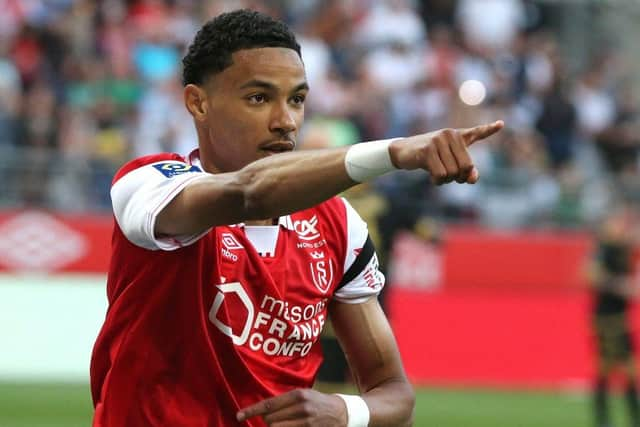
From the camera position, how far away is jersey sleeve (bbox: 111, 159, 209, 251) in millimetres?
3611

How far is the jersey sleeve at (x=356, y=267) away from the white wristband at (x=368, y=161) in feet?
3.39

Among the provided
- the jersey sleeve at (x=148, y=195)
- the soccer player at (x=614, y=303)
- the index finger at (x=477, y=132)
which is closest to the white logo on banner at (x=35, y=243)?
the soccer player at (x=614, y=303)

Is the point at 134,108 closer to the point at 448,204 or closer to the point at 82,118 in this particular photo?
the point at 82,118

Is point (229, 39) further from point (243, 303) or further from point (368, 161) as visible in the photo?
point (368, 161)

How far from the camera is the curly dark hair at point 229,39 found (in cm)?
404

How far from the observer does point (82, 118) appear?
627 inches

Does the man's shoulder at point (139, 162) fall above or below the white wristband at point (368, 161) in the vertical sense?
above

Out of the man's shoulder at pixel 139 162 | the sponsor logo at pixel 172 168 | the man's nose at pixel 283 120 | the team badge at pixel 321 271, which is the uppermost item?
the man's nose at pixel 283 120

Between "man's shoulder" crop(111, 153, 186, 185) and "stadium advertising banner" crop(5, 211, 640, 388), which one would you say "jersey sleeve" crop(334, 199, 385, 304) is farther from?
"stadium advertising banner" crop(5, 211, 640, 388)

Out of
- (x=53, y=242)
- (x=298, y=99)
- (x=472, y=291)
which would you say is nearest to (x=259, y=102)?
(x=298, y=99)

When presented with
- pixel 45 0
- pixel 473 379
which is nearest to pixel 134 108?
pixel 45 0

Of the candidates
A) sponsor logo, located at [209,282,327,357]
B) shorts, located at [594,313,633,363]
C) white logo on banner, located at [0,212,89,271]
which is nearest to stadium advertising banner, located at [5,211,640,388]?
white logo on banner, located at [0,212,89,271]

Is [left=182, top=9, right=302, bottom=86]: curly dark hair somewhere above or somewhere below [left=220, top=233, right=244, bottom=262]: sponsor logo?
above

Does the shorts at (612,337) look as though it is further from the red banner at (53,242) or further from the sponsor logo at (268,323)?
the sponsor logo at (268,323)
